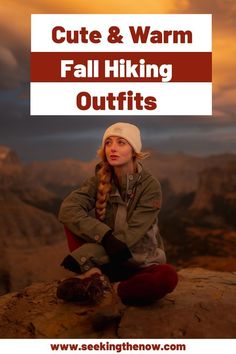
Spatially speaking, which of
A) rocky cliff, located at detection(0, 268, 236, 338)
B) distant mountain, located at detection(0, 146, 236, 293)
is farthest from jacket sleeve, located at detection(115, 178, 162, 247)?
distant mountain, located at detection(0, 146, 236, 293)

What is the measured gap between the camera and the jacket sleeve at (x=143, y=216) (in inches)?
100

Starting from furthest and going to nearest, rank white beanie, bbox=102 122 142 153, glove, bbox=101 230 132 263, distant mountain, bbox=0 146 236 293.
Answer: distant mountain, bbox=0 146 236 293 → white beanie, bbox=102 122 142 153 → glove, bbox=101 230 132 263

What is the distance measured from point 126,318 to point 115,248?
0.42 m

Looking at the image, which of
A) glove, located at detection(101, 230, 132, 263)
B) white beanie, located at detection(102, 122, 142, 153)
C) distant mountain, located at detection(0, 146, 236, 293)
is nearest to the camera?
glove, located at detection(101, 230, 132, 263)

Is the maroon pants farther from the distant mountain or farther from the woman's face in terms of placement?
the distant mountain

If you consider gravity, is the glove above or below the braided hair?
below

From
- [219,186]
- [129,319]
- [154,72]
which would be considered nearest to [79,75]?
[154,72]

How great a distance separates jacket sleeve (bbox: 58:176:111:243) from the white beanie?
0.94ft

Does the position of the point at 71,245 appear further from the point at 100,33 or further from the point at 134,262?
the point at 100,33

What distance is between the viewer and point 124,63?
3.11 m

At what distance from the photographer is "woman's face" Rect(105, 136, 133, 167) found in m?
2.62

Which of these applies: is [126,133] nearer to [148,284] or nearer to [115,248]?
[115,248]

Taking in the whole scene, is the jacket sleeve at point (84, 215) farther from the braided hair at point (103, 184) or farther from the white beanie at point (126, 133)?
the white beanie at point (126, 133)

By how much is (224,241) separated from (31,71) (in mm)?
6427
